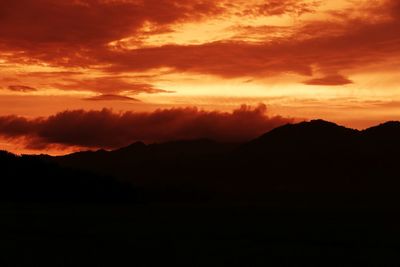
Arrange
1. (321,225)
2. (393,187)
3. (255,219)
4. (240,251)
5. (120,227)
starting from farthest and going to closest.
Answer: (393,187), (255,219), (321,225), (120,227), (240,251)

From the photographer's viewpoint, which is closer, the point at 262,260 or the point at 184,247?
the point at 262,260

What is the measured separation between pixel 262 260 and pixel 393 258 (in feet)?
23.5

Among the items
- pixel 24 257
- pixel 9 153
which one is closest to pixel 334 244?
pixel 24 257

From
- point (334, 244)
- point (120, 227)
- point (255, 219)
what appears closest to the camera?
point (334, 244)

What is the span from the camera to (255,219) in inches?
2363

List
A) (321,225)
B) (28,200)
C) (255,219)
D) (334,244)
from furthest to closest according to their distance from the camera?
(28,200) → (255,219) → (321,225) → (334,244)

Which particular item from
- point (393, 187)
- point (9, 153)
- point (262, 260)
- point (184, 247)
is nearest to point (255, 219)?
point (184, 247)

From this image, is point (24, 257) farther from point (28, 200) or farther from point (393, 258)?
point (28, 200)

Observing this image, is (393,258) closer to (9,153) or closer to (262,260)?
(262,260)

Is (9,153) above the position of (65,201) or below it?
above

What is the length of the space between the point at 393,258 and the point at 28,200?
217 feet

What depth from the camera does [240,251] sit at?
36.4 m

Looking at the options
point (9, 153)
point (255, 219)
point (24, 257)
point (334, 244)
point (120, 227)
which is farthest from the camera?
point (9, 153)

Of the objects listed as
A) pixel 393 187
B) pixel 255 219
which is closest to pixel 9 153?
pixel 255 219
